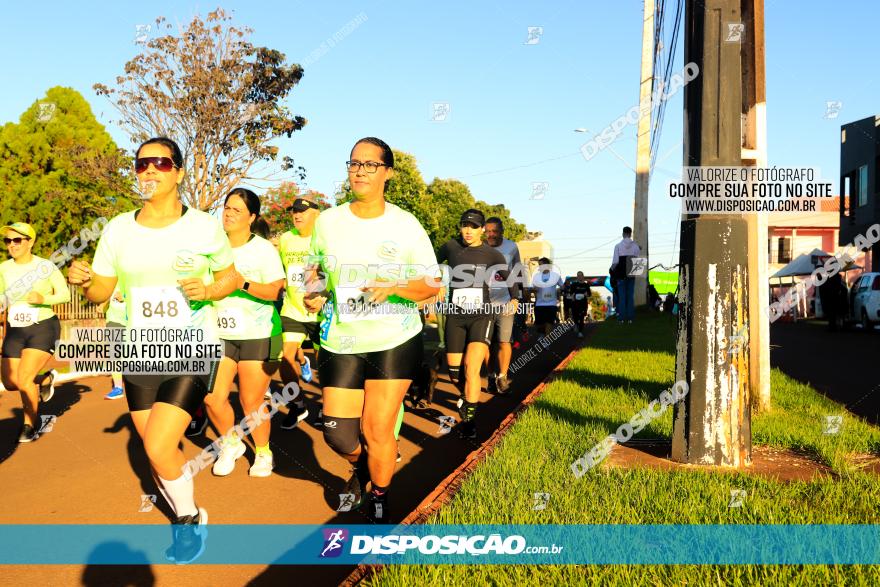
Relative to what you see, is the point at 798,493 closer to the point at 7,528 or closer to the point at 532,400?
the point at 532,400

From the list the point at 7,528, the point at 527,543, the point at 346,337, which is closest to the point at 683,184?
the point at 346,337

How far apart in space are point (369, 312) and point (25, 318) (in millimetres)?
4951

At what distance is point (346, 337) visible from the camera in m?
4.66

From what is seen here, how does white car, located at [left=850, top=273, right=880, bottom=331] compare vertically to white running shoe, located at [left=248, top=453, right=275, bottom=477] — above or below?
above

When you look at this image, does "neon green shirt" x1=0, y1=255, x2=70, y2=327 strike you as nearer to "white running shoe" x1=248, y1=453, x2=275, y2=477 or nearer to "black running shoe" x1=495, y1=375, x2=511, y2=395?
"white running shoe" x1=248, y1=453, x2=275, y2=477

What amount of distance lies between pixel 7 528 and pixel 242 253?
2.67m

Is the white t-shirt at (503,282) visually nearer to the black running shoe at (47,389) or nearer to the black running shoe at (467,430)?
the black running shoe at (467,430)

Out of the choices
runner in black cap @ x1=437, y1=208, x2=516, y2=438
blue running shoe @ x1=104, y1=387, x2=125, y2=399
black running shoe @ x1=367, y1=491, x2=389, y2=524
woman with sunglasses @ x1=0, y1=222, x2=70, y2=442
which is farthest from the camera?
blue running shoe @ x1=104, y1=387, x2=125, y2=399

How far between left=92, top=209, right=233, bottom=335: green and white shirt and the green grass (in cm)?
177

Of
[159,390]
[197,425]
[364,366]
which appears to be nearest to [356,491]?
[364,366]

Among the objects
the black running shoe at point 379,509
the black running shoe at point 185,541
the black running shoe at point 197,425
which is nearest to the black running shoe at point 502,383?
the black running shoe at point 197,425

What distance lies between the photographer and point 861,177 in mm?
38875

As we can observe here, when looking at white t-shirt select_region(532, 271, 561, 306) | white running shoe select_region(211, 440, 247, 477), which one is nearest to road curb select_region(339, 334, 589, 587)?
white running shoe select_region(211, 440, 247, 477)

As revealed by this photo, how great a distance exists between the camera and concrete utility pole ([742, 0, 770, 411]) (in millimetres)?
7598
